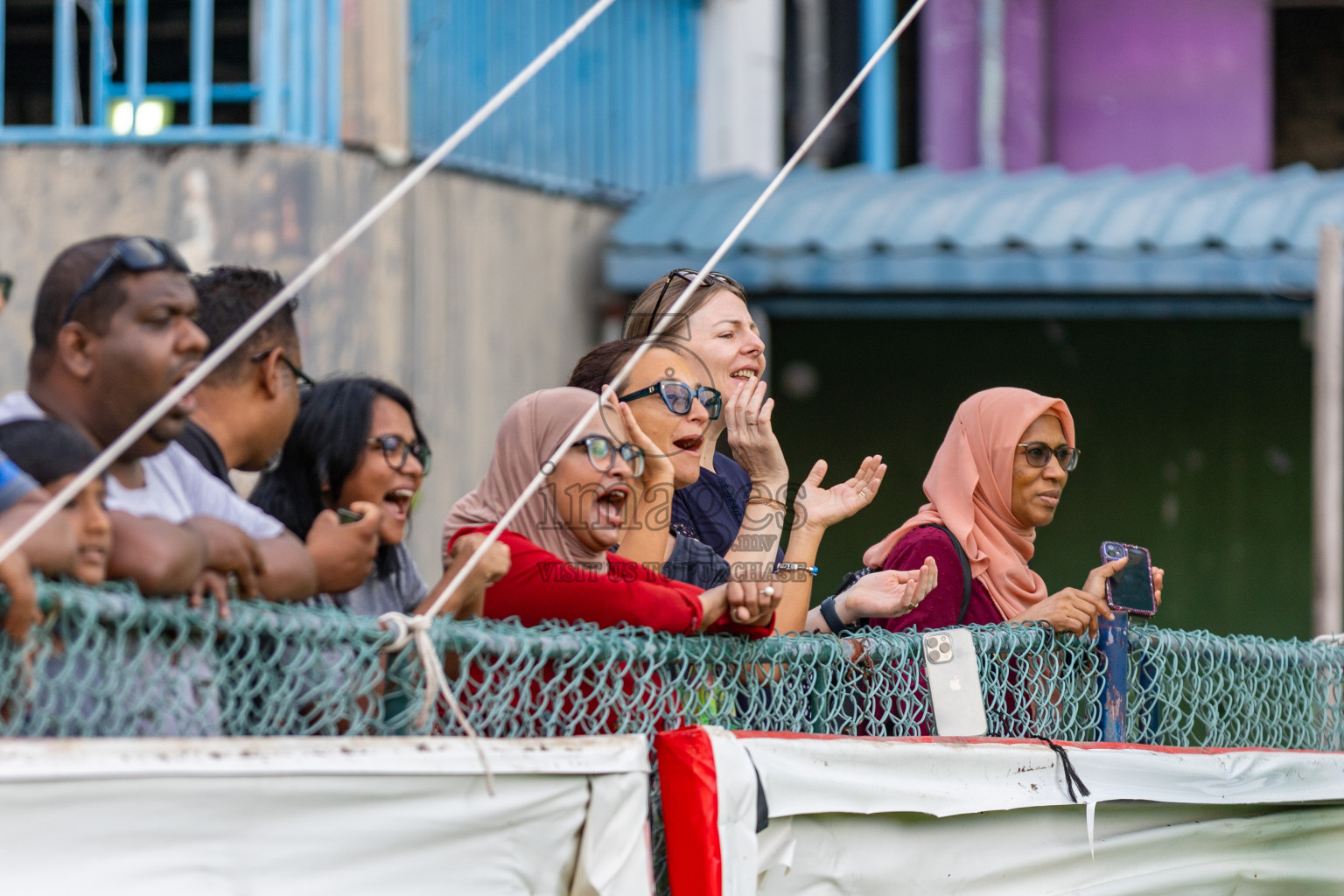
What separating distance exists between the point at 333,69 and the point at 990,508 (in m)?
3.84

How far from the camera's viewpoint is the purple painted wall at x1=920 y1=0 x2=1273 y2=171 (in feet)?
32.1

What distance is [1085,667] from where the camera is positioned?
3312 millimetres

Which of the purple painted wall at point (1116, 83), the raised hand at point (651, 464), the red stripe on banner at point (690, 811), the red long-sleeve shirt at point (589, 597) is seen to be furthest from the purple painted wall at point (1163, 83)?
the red stripe on banner at point (690, 811)

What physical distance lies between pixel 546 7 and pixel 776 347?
206 centimetres

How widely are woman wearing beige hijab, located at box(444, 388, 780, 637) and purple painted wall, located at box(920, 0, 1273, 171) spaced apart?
7.37 m

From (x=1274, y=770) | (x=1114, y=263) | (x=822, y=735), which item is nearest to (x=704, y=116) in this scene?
(x=1114, y=263)

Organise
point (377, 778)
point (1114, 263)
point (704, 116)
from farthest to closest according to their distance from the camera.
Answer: point (704, 116), point (1114, 263), point (377, 778)

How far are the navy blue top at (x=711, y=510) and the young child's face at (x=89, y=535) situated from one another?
1633 millimetres

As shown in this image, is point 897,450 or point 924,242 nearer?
point 924,242

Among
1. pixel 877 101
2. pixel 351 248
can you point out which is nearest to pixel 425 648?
pixel 351 248

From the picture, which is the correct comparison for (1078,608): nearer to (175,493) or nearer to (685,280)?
(685,280)

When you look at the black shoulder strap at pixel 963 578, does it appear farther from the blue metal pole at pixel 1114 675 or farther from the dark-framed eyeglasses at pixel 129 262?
the dark-framed eyeglasses at pixel 129 262

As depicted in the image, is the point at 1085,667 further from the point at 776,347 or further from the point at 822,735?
the point at 776,347

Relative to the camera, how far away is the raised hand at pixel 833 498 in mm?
3172
